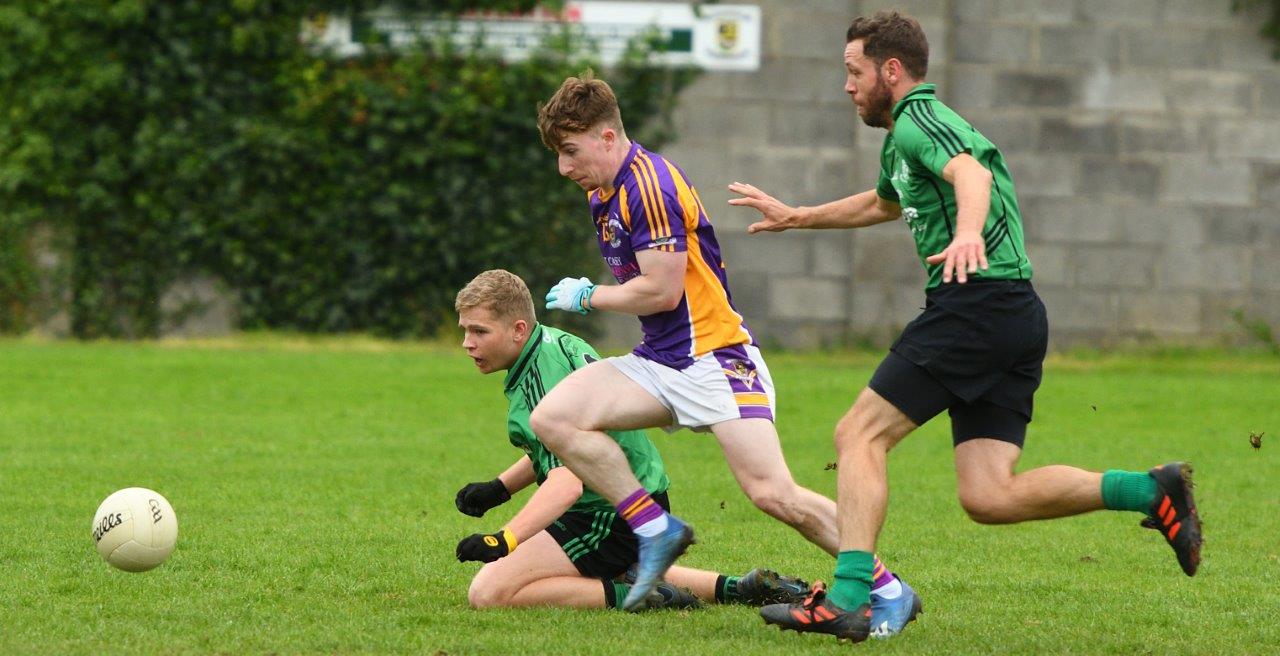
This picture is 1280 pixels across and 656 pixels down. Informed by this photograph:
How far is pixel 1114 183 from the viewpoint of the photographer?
54.3 ft

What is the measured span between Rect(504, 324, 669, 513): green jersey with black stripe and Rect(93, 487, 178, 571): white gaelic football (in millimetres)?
1332

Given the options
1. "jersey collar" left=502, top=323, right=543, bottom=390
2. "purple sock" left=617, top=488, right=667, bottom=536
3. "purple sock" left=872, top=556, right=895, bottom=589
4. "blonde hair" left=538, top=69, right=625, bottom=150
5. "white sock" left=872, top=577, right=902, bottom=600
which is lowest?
"white sock" left=872, top=577, right=902, bottom=600

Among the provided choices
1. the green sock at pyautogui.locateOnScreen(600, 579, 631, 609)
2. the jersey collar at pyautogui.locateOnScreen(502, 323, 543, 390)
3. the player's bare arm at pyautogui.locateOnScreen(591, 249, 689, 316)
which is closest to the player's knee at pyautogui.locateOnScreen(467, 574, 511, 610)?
the green sock at pyautogui.locateOnScreen(600, 579, 631, 609)

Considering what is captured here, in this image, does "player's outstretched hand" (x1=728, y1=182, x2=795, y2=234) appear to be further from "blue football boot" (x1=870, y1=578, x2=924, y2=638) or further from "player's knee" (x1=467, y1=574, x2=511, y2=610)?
"player's knee" (x1=467, y1=574, x2=511, y2=610)

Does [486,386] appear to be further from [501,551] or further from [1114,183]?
[501,551]

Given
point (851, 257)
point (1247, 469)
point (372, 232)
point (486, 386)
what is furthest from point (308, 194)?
point (1247, 469)

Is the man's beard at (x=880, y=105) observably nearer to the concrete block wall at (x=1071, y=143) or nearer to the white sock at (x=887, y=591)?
the white sock at (x=887, y=591)

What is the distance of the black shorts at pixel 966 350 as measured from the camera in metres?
5.08

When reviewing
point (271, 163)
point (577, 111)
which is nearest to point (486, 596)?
point (577, 111)

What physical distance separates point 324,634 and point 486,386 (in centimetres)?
858

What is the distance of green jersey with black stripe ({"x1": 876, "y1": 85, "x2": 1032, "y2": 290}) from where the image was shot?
16.6 ft

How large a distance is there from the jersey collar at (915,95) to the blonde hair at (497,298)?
59.6 inches

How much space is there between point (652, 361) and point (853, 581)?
1148 millimetres

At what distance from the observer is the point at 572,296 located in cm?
546
